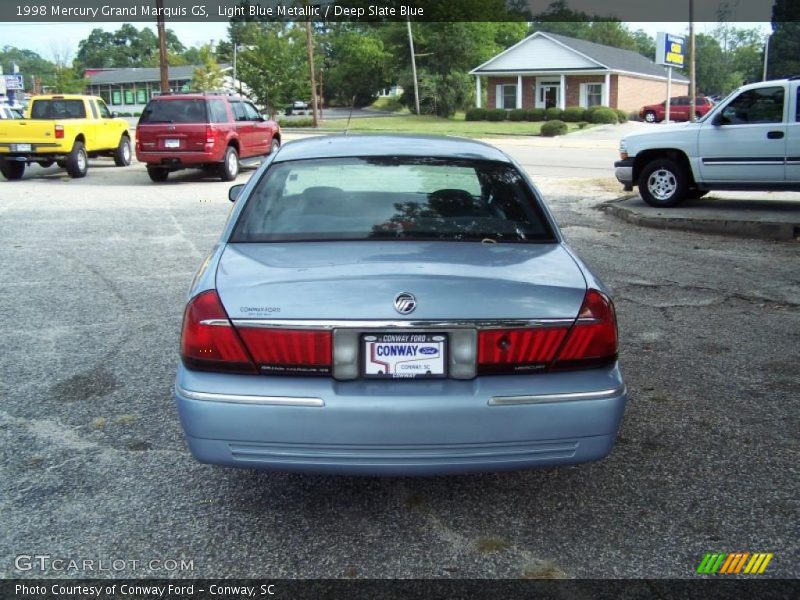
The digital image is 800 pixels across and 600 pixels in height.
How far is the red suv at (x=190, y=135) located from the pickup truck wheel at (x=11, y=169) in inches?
141

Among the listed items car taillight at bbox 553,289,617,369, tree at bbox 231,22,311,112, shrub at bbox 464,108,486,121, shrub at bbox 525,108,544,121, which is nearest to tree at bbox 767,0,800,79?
shrub at bbox 525,108,544,121

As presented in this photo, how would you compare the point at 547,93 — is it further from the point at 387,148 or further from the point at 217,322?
the point at 217,322

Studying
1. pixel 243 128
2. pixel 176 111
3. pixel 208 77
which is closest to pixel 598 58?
pixel 208 77

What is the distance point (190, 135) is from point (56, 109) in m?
4.79

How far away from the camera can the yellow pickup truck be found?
1769cm

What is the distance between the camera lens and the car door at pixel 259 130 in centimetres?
1877

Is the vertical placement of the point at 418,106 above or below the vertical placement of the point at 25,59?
below

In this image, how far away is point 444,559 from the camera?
3.05 meters

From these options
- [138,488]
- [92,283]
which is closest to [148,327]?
[92,283]

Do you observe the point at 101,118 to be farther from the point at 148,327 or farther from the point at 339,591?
the point at 339,591

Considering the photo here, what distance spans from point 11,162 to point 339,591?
60.1 ft

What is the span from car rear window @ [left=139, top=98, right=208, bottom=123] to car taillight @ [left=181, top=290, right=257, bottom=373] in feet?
47.1

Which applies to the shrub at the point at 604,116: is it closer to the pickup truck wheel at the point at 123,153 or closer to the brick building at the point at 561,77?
the brick building at the point at 561,77

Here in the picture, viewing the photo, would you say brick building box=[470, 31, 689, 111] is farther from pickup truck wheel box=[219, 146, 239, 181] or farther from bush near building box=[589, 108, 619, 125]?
pickup truck wheel box=[219, 146, 239, 181]
